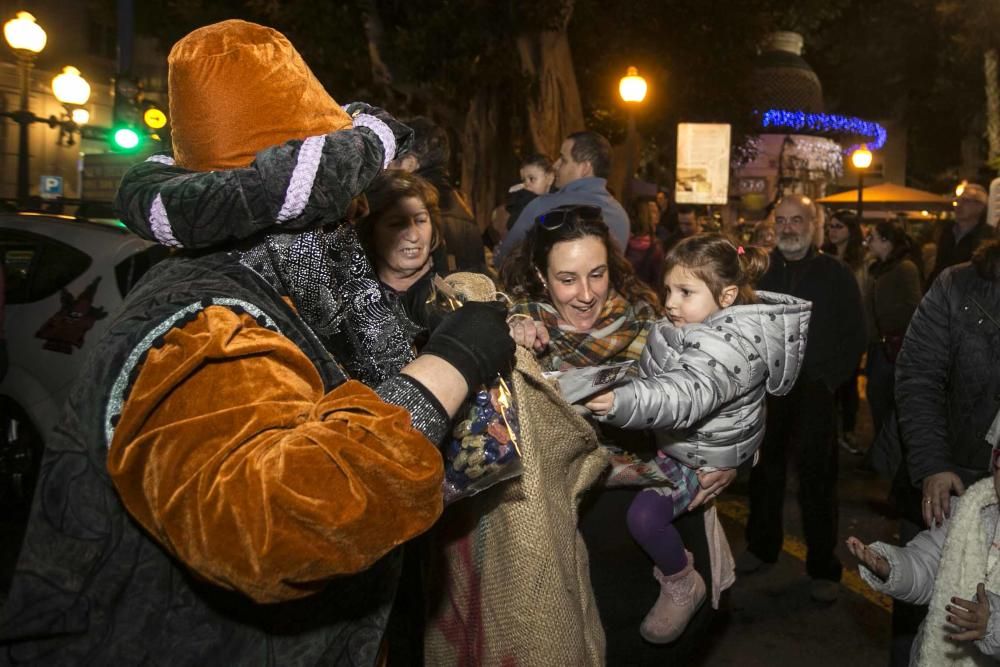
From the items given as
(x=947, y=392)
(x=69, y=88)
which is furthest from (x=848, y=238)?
(x=69, y=88)

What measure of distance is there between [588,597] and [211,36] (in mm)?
1575

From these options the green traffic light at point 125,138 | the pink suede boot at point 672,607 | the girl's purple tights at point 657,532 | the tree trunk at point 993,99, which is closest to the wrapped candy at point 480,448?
the girl's purple tights at point 657,532

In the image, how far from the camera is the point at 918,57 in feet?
113

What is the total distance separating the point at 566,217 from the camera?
3195 mm

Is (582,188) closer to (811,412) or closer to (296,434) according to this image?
(811,412)

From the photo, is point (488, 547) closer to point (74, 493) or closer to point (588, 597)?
point (588, 597)

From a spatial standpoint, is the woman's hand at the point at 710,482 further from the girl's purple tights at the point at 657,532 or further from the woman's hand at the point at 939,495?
the woman's hand at the point at 939,495

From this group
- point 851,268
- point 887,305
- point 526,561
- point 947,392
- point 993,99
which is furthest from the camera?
point 993,99

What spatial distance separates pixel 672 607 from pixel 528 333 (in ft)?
3.04

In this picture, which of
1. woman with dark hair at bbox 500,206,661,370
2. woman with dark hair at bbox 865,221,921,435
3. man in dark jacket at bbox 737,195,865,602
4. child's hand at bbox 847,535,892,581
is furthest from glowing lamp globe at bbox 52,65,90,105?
child's hand at bbox 847,535,892,581

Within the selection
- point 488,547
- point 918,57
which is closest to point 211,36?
point 488,547

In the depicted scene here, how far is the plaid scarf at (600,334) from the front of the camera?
2955 millimetres

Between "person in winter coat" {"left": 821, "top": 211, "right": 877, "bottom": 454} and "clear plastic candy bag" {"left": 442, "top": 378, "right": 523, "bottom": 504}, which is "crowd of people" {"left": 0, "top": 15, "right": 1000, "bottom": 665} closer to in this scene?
"clear plastic candy bag" {"left": 442, "top": 378, "right": 523, "bottom": 504}

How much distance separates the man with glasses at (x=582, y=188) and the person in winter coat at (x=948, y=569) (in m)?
2.72
